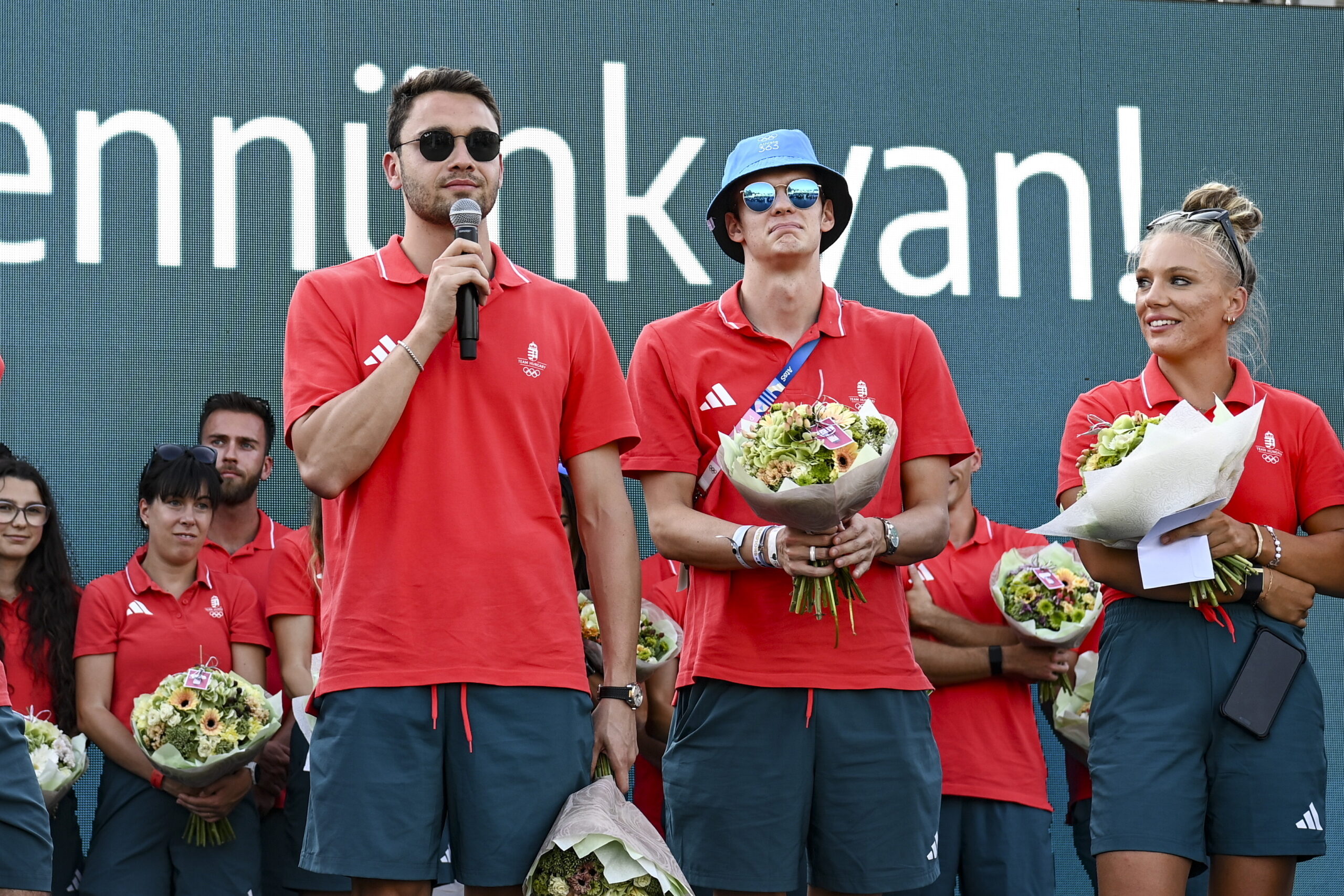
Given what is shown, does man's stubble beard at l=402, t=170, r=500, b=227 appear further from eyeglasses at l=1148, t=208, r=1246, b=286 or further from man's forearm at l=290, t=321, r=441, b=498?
eyeglasses at l=1148, t=208, r=1246, b=286

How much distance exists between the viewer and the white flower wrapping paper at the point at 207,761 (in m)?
4.43

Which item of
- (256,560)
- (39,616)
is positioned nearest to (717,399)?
(256,560)

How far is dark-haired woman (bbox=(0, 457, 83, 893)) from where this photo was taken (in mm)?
4836

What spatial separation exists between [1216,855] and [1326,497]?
3.07 feet

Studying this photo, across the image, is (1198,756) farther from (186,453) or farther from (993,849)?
(186,453)

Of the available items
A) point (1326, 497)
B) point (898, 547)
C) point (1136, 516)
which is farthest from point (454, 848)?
point (1326, 497)

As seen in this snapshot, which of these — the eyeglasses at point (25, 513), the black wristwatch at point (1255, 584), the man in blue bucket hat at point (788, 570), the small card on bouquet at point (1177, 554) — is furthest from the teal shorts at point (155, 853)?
the black wristwatch at point (1255, 584)

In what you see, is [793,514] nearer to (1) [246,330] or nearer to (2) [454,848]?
(2) [454,848]

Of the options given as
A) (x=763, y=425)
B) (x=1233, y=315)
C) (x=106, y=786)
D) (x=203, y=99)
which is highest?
(x=203, y=99)

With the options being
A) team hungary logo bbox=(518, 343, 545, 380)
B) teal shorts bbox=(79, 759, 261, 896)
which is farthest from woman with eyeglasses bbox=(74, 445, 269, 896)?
team hungary logo bbox=(518, 343, 545, 380)

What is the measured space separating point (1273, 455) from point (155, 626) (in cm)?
342

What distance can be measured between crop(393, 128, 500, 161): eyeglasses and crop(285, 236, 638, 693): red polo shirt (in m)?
0.23

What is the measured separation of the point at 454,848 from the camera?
276 cm

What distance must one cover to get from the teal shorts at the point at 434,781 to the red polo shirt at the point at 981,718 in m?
2.10
